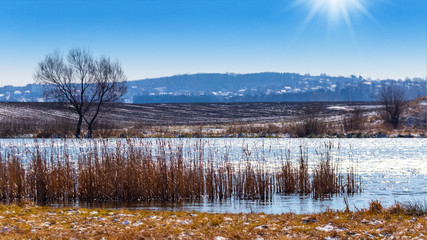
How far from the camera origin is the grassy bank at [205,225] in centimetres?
979

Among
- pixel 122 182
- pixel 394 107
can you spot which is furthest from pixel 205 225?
pixel 394 107

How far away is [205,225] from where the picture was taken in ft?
36.1

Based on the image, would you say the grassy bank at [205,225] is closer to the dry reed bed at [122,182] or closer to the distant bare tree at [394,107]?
the dry reed bed at [122,182]

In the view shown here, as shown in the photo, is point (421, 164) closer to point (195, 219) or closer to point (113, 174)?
point (113, 174)

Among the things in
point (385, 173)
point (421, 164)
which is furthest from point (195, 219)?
point (421, 164)

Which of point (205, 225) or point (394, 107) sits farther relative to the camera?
point (394, 107)

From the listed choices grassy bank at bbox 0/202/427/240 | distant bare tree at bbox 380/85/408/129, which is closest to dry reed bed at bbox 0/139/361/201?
grassy bank at bbox 0/202/427/240

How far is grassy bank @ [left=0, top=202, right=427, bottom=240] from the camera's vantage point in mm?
9789

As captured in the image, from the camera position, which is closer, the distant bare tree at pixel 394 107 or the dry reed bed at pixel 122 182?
the dry reed bed at pixel 122 182

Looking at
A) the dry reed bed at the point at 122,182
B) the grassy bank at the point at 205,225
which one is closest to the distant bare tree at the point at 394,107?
the dry reed bed at the point at 122,182

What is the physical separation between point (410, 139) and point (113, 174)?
4233 cm

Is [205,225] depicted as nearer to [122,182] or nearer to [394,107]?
[122,182]

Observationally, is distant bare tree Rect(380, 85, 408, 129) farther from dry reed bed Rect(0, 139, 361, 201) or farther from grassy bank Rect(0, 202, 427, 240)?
grassy bank Rect(0, 202, 427, 240)

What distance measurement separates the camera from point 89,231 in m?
10.1
